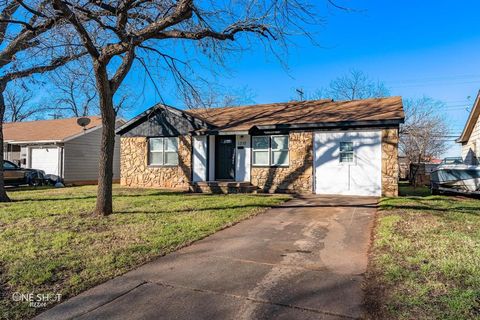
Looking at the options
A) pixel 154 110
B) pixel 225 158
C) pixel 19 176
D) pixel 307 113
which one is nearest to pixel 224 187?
pixel 225 158

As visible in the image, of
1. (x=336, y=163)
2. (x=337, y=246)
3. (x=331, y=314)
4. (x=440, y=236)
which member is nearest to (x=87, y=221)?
(x=337, y=246)

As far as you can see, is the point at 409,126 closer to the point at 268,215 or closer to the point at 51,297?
the point at 268,215

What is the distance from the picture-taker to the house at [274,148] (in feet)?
39.4

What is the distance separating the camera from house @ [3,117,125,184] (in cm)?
1939

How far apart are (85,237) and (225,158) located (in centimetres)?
899

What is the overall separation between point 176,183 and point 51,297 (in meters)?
11.5

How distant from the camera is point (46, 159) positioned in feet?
66.2

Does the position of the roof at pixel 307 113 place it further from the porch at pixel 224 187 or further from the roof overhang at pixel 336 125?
the porch at pixel 224 187

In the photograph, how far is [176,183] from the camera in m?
15.2

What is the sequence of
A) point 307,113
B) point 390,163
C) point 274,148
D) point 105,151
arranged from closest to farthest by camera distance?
1. point 105,151
2. point 390,163
3. point 274,148
4. point 307,113

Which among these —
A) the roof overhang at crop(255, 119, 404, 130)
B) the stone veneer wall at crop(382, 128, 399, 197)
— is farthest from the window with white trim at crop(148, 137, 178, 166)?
the stone veneer wall at crop(382, 128, 399, 197)

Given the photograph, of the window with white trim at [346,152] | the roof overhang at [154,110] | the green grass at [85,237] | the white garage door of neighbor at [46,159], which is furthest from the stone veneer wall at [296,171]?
the white garage door of neighbor at [46,159]

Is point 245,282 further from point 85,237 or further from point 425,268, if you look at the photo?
point 85,237

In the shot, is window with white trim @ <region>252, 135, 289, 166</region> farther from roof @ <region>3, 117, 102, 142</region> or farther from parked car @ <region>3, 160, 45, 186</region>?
parked car @ <region>3, 160, 45, 186</region>
